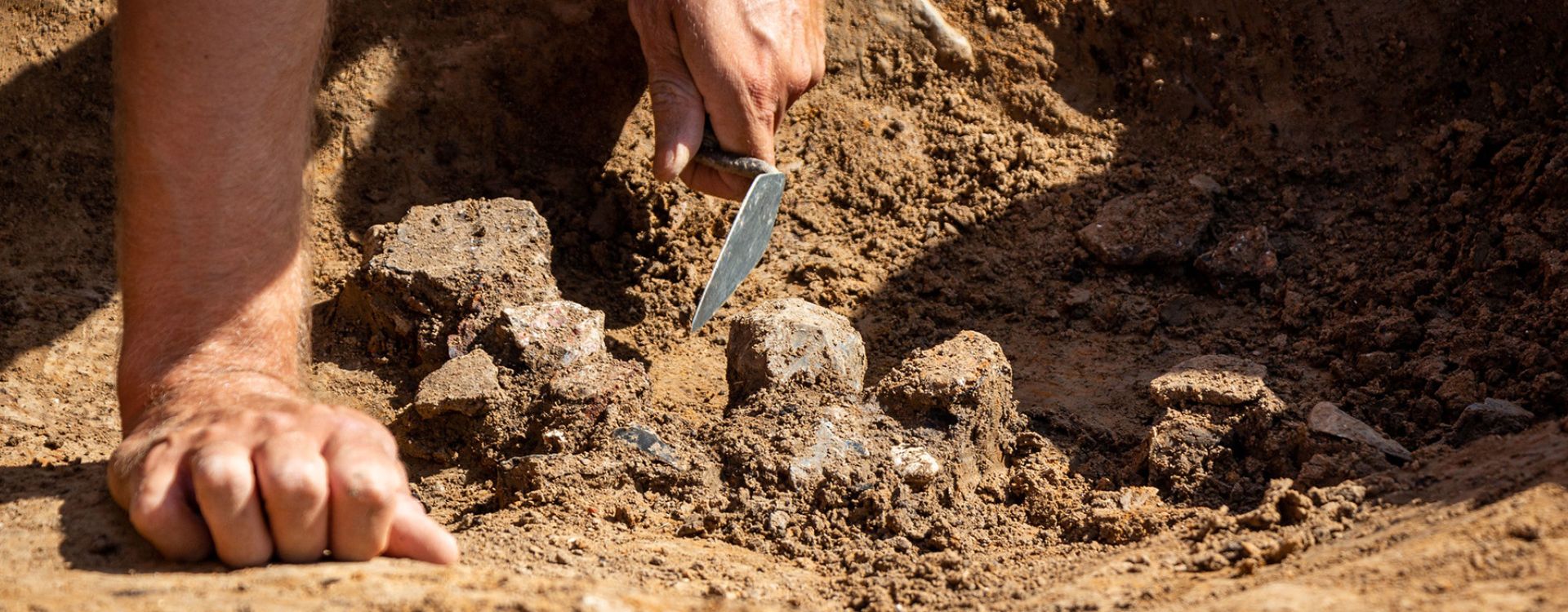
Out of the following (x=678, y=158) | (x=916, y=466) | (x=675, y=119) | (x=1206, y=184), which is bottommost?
(x=916, y=466)

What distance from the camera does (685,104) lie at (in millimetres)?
2605

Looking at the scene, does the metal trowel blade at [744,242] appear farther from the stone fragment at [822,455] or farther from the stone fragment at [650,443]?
the stone fragment at [822,455]

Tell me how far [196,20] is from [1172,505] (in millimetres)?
1867

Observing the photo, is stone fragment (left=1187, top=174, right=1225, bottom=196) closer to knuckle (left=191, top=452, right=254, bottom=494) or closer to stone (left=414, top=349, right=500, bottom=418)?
stone (left=414, top=349, right=500, bottom=418)

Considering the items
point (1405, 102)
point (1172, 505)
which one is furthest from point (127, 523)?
point (1405, 102)

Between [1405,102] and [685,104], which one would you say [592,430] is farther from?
[1405,102]

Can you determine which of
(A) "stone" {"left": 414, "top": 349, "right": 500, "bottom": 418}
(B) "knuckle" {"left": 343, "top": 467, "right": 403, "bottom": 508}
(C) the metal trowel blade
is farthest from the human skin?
(A) "stone" {"left": 414, "top": 349, "right": 500, "bottom": 418}

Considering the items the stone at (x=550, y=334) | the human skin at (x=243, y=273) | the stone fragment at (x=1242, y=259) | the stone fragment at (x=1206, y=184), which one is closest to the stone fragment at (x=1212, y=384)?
the stone fragment at (x=1242, y=259)

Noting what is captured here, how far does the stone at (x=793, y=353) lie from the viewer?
2.33 meters

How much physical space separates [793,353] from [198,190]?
3.64ft

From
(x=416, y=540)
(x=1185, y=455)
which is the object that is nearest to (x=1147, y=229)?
(x=1185, y=455)

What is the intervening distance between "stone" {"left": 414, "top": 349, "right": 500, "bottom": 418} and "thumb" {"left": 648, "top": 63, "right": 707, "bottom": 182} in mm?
532

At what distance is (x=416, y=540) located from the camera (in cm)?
171

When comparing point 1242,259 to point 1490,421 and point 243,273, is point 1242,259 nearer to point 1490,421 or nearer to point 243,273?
point 1490,421
